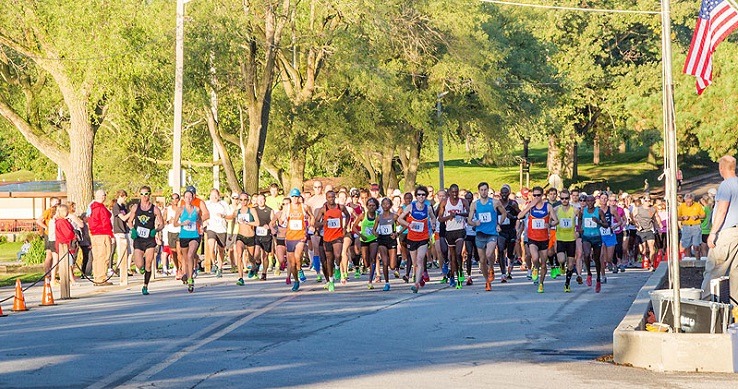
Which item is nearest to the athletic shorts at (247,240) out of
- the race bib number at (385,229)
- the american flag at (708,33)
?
the race bib number at (385,229)

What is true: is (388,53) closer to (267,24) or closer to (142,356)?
(267,24)

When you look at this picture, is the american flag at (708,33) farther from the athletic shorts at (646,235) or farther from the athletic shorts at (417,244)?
the athletic shorts at (646,235)

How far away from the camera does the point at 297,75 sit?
4216 centimetres

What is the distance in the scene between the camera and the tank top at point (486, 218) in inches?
826

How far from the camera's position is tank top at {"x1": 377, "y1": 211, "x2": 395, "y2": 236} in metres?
22.2

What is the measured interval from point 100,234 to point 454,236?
6.69 meters

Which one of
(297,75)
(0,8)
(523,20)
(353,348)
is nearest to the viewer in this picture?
(353,348)

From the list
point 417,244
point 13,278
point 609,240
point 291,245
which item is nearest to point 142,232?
point 291,245

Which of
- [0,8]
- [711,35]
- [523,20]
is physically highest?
[523,20]

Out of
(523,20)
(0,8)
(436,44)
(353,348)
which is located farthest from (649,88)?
(353,348)

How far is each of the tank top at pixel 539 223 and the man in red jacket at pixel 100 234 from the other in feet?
25.4

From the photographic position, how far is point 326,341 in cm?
1340

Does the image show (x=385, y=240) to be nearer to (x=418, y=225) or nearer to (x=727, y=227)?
(x=418, y=225)

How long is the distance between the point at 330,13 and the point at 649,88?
34464mm
